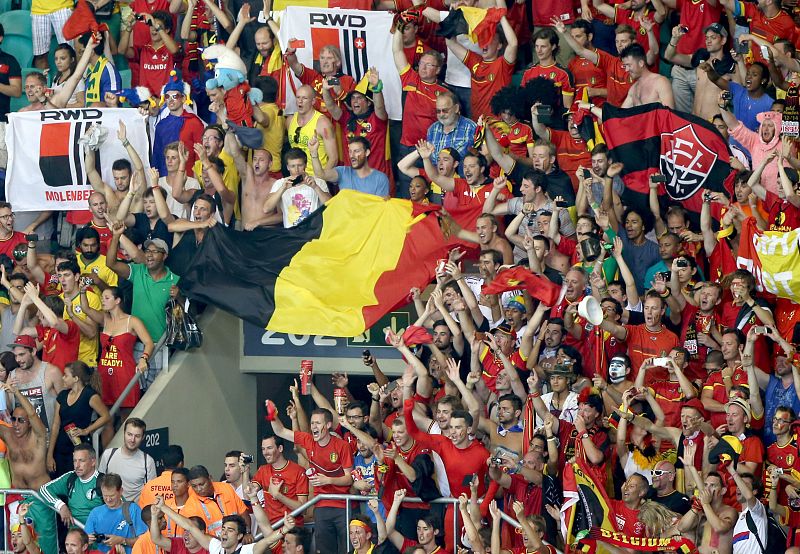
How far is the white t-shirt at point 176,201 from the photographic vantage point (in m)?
17.9

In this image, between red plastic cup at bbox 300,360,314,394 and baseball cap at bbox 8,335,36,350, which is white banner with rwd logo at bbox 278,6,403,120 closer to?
red plastic cup at bbox 300,360,314,394

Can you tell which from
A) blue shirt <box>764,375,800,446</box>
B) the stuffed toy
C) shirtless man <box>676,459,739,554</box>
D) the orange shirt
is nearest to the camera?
shirtless man <box>676,459,739,554</box>

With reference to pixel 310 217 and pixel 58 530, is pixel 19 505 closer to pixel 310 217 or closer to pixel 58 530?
pixel 58 530

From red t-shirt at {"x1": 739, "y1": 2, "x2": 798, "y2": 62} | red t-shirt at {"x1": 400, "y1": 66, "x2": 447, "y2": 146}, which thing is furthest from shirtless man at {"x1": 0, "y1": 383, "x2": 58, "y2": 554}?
red t-shirt at {"x1": 739, "y1": 2, "x2": 798, "y2": 62}

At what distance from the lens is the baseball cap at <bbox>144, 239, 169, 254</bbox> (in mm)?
17344

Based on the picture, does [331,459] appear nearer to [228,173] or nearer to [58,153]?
[228,173]

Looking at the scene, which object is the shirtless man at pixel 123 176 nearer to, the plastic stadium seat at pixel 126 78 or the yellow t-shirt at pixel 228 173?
the yellow t-shirt at pixel 228 173

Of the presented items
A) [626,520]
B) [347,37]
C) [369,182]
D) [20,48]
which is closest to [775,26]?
[369,182]

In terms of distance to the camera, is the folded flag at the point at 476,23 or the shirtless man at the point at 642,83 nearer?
the shirtless man at the point at 642,83

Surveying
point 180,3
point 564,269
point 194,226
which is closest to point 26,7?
point 180,3

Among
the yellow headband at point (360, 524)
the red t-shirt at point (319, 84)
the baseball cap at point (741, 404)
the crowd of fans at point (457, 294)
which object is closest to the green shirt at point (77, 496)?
the crowd of fans at point (457, 294)

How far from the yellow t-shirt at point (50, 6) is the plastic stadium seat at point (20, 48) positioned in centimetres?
52

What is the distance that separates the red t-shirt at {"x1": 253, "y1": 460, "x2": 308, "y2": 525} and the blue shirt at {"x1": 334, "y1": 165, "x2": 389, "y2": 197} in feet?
10.2

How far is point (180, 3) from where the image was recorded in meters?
19.6
